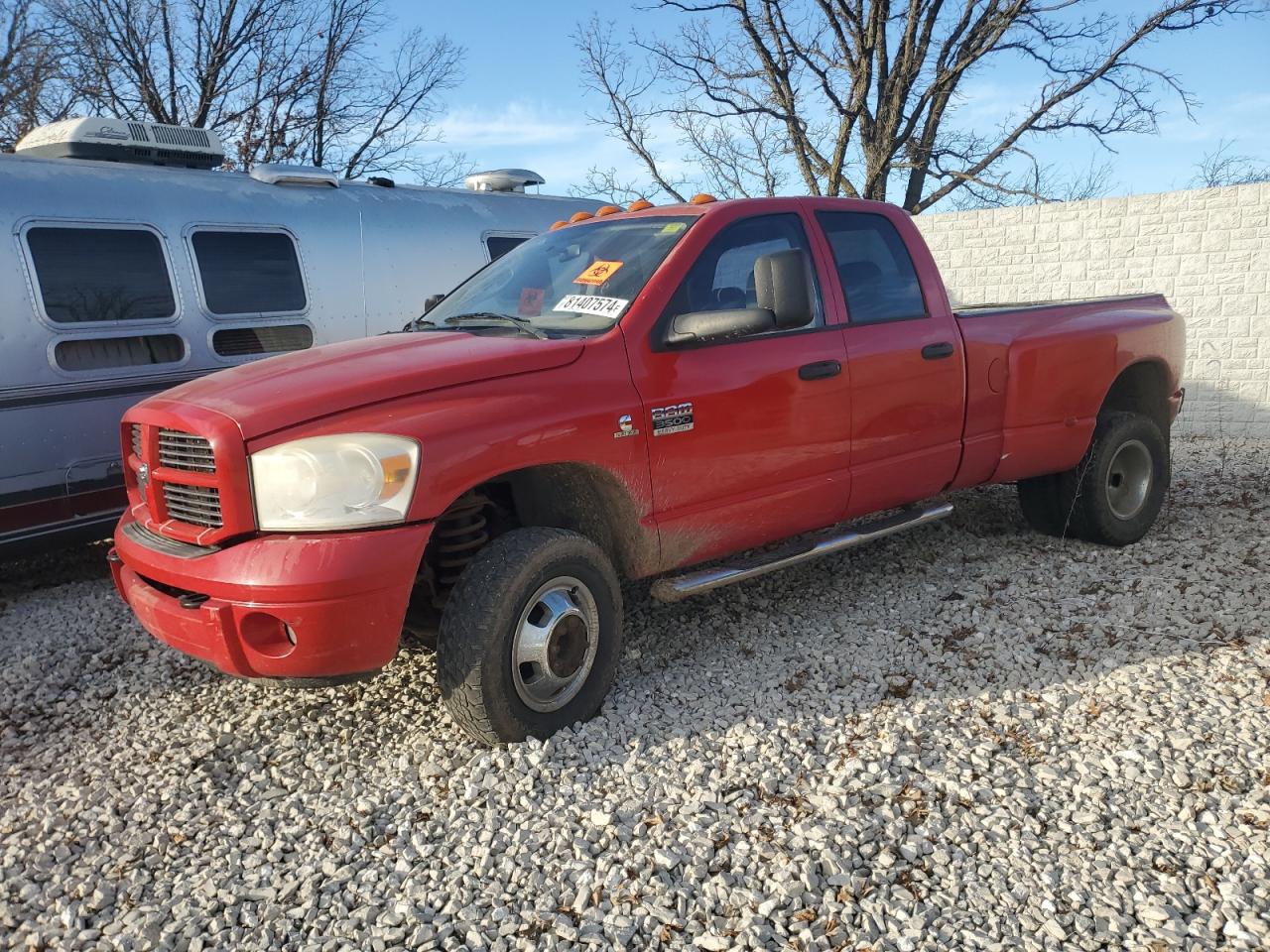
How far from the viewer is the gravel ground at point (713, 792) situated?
8.56 feet

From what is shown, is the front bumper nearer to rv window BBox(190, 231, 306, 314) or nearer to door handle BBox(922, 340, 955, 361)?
door handle BBox(922, 340, 955, 361)

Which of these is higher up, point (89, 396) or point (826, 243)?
point (826, 243)

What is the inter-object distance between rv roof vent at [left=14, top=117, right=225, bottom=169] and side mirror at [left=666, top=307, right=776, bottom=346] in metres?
4.38

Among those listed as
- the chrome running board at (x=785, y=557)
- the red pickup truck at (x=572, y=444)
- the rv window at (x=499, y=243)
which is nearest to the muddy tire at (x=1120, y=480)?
the red pickup truck at (x=572, y=444)

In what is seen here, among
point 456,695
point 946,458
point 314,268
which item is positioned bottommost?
point 456,695

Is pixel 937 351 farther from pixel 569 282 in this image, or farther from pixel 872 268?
pixel 569 282

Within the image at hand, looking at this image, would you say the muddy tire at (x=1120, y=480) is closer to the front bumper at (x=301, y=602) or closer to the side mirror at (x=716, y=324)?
the side mirror at (x=716, y=324)

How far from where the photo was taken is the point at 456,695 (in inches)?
130

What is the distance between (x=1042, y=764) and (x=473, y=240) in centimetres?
557

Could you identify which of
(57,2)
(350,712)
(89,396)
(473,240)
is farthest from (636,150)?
(350,712)

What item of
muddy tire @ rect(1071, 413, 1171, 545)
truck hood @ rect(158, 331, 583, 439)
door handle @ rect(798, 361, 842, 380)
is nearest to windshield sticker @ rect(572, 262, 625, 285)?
truck hood @ rect(158, 331, 583, 439)

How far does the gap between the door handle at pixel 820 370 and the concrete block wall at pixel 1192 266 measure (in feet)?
26.1

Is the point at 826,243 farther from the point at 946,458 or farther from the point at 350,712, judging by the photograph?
the point at 350,712

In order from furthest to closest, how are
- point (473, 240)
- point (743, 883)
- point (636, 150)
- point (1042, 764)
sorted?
point (636, 150) → point (473, 240) → point (1042, 764) → point (743, 883)
